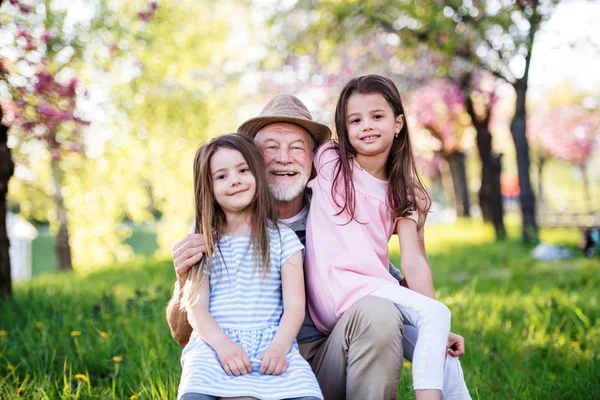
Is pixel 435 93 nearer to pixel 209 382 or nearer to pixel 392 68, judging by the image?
pixel 392 68

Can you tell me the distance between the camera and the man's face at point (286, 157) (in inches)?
122

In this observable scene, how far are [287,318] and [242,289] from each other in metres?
0.24

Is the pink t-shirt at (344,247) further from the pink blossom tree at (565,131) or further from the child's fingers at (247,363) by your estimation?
the pink blossom tree at (565,131)

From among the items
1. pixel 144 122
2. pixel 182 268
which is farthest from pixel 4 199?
pixel 144 122

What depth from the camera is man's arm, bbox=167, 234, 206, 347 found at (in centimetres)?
263

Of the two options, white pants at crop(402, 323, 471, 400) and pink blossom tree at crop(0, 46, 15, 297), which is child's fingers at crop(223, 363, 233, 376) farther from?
pink blossom tree at crop(0, 46, 15, 297)

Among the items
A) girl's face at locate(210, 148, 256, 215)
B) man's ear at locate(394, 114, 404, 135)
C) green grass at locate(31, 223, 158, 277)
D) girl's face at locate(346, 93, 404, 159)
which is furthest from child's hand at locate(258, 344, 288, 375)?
green grass at locate(31, 223, 158, 277)

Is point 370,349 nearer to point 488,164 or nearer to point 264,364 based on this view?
point 264,364

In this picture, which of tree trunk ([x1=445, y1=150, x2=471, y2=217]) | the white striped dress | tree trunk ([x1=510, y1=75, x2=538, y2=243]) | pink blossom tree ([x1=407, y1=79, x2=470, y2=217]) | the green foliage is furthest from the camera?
tree trunk ([x1=445, y1=150, x2=471, y2=217])

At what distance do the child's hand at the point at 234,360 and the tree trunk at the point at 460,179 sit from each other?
20.9 metres

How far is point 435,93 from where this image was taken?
19641 millimetres

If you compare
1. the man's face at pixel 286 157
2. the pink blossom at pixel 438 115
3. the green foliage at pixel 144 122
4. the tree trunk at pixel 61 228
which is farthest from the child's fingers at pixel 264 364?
the pink blossom at pixel 438 115

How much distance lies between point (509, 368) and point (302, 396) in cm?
201

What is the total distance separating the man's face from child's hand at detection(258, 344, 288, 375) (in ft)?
3.10
